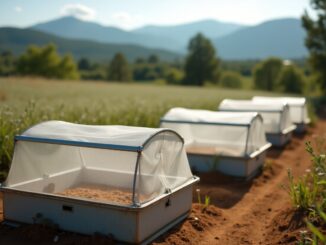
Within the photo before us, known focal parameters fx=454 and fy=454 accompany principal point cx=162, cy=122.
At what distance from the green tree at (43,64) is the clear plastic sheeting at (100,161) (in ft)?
260

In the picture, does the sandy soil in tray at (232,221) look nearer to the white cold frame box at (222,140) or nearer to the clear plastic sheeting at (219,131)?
the white cold frame box at (222,140)

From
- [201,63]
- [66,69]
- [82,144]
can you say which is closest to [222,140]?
[82,144]

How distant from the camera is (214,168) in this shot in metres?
10.6

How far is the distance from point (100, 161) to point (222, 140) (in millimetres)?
4629

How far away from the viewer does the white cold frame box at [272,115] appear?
16.0 meters

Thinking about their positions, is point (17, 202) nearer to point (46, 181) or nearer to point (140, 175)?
point (46, 181)

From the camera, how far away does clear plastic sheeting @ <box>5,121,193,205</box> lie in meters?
6.11

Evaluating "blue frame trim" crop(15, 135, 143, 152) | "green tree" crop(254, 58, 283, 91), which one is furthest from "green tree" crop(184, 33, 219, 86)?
"blue frame trim" crop(15, 135, 143, 152)

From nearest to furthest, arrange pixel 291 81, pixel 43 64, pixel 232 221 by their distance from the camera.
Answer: pixel 232 221 < pixel 291 81 < pixel 43 64

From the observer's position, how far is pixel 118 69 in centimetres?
9888

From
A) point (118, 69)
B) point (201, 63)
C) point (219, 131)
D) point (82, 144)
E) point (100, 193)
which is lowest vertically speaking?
point (100, 193)

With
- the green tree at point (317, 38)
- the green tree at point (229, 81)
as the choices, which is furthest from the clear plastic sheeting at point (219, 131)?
the green tree at point (229, 81)

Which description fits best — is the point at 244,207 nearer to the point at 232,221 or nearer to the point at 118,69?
the point at 232,221

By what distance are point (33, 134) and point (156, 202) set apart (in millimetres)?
2198
